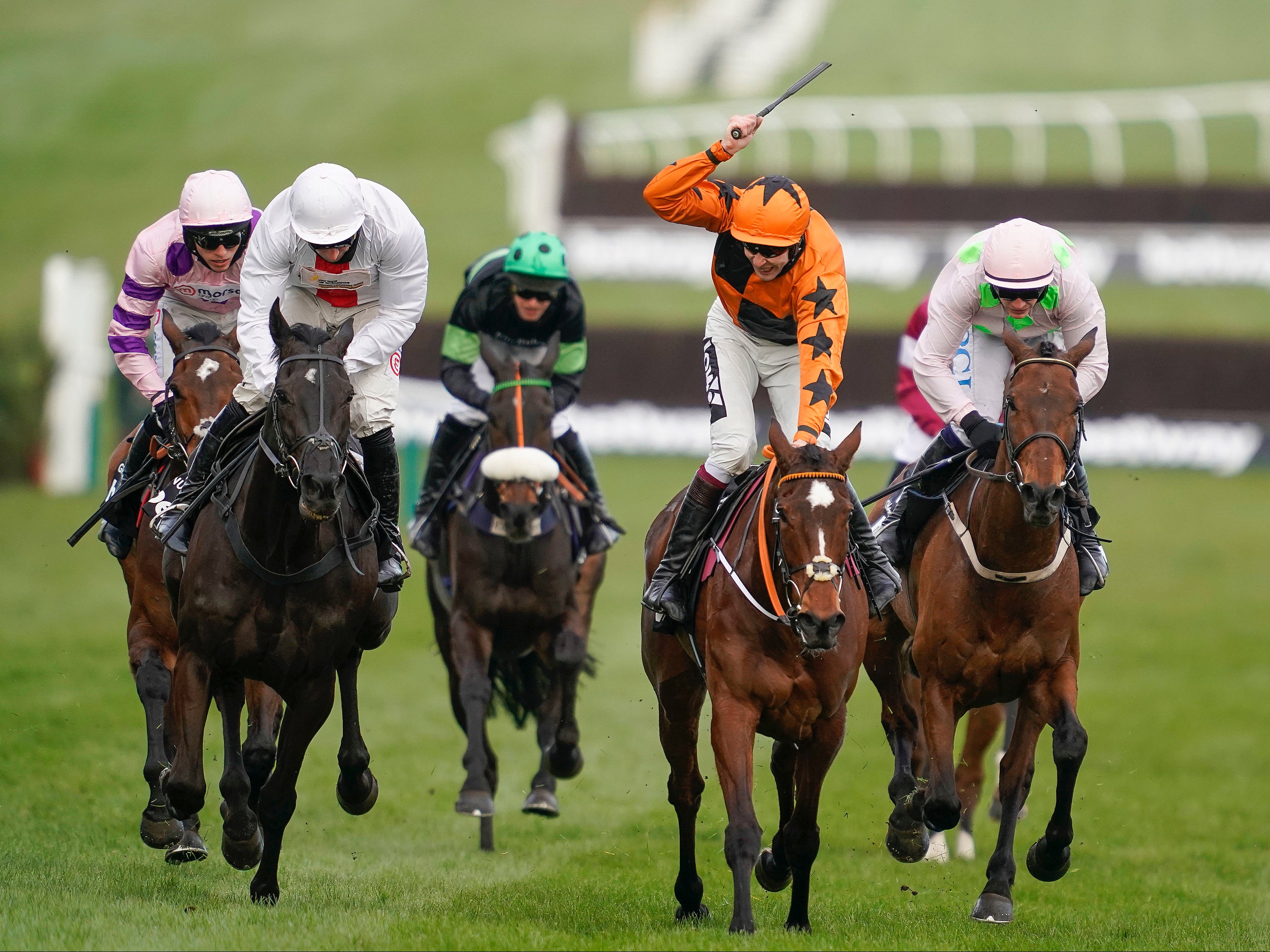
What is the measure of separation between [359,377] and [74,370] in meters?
14.7

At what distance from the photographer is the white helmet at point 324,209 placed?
21.1 feet

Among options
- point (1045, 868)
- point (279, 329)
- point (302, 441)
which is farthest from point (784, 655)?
point (279, 329)

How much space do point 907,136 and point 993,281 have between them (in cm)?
2562

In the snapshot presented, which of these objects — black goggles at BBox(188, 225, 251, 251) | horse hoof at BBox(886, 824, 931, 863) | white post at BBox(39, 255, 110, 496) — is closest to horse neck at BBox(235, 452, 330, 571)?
black goggles at BBox(188, 225, 251, 251)

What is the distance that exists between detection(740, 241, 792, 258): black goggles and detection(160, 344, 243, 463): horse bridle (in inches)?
87.5

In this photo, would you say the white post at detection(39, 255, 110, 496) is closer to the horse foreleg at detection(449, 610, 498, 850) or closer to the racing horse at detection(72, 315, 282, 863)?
the horse foreleg at detection(449, 610, 498, 850)

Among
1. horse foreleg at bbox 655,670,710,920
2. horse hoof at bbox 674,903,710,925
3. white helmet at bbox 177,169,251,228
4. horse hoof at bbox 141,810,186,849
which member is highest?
white helmet at bbox 177,169,251,228

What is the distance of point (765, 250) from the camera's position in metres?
6.52

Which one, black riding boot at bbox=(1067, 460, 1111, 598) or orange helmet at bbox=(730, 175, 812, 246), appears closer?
orange helmet at bbox=(730, 175, 812, 246)

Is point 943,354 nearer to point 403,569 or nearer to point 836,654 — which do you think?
point 836,654

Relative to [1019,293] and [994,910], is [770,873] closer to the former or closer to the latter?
[994,910]

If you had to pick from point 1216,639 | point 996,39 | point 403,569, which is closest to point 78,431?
point 1216,639

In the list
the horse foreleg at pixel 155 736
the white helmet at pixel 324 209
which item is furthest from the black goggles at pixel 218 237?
the horse foreleg at pixel 155 736

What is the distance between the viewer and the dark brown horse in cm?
707
